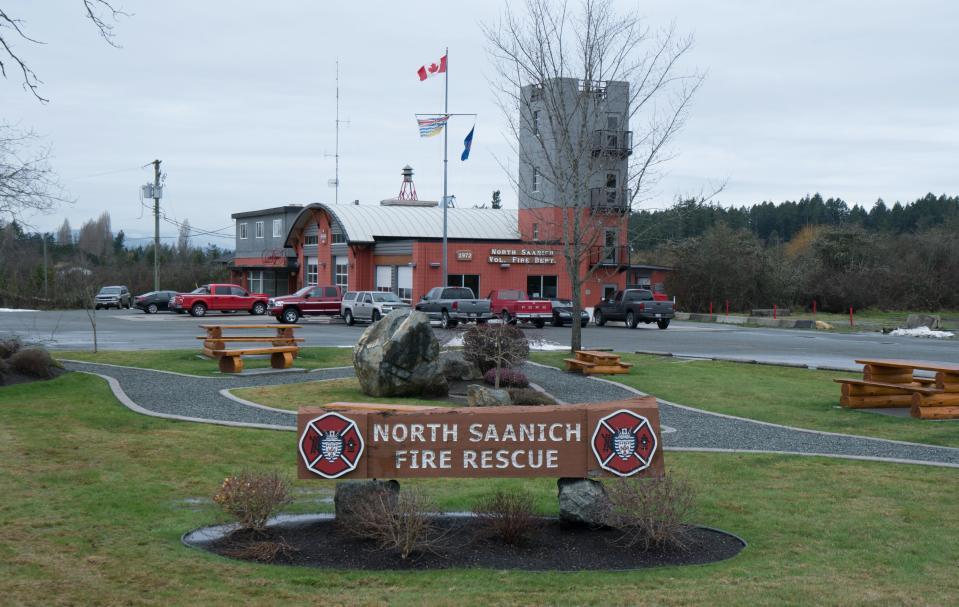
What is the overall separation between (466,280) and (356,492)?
43536 millimetres

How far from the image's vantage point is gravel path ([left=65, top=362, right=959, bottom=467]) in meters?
11.5

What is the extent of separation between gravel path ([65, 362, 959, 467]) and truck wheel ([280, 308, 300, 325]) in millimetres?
23356

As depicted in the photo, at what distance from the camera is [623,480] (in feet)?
24.0

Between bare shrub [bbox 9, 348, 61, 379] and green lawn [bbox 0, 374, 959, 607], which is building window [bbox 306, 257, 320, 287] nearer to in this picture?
bare shrub [bbox 9, 348, 61, 379]

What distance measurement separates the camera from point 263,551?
6727mm

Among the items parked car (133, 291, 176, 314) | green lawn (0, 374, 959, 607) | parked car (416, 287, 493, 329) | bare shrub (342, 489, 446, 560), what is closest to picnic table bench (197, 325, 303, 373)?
green lawn (0, 374, 959, 607)

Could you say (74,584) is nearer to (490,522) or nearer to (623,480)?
(490,522)

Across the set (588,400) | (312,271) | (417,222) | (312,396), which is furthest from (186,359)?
(312,271)

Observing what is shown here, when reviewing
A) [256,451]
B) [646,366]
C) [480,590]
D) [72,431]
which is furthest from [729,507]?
[646,366]

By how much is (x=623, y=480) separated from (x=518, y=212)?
48.2m

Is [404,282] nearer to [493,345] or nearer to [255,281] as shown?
[255,281]

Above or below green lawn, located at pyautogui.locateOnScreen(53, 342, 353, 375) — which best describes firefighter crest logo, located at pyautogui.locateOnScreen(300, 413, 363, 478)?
above

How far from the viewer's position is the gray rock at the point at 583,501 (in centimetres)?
745

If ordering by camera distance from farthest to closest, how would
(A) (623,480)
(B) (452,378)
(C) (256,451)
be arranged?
(B) (452,378) → (C) (256,451) → (A) (623,480)
